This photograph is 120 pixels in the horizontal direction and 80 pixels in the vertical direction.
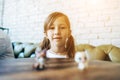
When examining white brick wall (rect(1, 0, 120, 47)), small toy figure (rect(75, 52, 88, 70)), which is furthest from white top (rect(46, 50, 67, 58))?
white brick wall (rect(1, 0, 120, 47))

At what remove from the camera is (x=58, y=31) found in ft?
4.12

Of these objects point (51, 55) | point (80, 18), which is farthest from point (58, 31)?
point (80, 18)

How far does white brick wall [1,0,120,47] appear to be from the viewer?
209 cm

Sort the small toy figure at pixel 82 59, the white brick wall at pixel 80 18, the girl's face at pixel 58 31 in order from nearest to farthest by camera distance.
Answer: the small toy figure at pixel 82 59
the girl's face at pixel 58 31
the white brick wall at pixel 80 18

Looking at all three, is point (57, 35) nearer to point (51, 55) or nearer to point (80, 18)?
point (51, 55)

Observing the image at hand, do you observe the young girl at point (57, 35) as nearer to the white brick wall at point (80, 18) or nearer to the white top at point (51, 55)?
the white top at point (51, 55)

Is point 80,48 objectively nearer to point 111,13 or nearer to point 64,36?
point 111,13

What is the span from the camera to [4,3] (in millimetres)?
3582

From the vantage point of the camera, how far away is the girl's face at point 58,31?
4.15 feet

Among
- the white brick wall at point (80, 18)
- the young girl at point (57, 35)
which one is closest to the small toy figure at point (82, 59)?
the young girl at point (57, 35)

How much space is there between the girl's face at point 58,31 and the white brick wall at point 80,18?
936 millimetres

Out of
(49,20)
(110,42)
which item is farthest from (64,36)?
(110,42)

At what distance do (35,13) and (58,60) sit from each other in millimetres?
1785

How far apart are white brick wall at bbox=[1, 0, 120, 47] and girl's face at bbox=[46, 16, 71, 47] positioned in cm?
94
